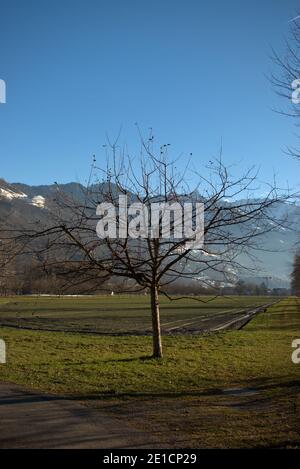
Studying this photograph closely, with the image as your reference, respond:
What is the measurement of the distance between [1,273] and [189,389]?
19946mm

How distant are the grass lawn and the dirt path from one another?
45 cm

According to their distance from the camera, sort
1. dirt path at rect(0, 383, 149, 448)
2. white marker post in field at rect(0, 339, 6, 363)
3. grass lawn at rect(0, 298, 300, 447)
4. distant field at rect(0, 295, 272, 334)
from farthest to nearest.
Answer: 1. distant field at rect(0, 295, 272, 334)
2. white marker post in field at rect(0, 339, 6, 363)
3. grass lawn at rect(0, 298, 300, 447)
4. dirt path at rect(0, 383, 149, 448)

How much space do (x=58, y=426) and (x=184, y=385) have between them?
5133 mm

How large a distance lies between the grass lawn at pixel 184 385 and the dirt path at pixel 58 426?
0.45m

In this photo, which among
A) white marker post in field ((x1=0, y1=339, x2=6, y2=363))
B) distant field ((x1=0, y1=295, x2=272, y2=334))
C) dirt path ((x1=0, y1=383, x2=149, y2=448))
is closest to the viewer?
dirt path ((x1=0, y1=383, x2=149, y2=448))

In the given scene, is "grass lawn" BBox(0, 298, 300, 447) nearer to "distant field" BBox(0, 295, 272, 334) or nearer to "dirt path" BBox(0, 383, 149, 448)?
"dirt path" BBox(0, 383, 149, 448)

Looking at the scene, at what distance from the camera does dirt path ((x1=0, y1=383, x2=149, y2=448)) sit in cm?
716

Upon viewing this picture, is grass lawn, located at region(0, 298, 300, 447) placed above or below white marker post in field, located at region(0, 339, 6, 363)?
below

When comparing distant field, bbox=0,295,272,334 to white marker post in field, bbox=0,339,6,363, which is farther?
distant field, bbox=0,295,272,334

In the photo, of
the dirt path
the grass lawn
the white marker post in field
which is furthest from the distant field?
the dirt path

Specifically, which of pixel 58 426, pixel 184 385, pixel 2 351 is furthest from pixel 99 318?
pixel 58 426

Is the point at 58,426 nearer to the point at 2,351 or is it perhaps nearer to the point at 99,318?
the point at 2,351

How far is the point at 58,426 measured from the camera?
8102 mm
